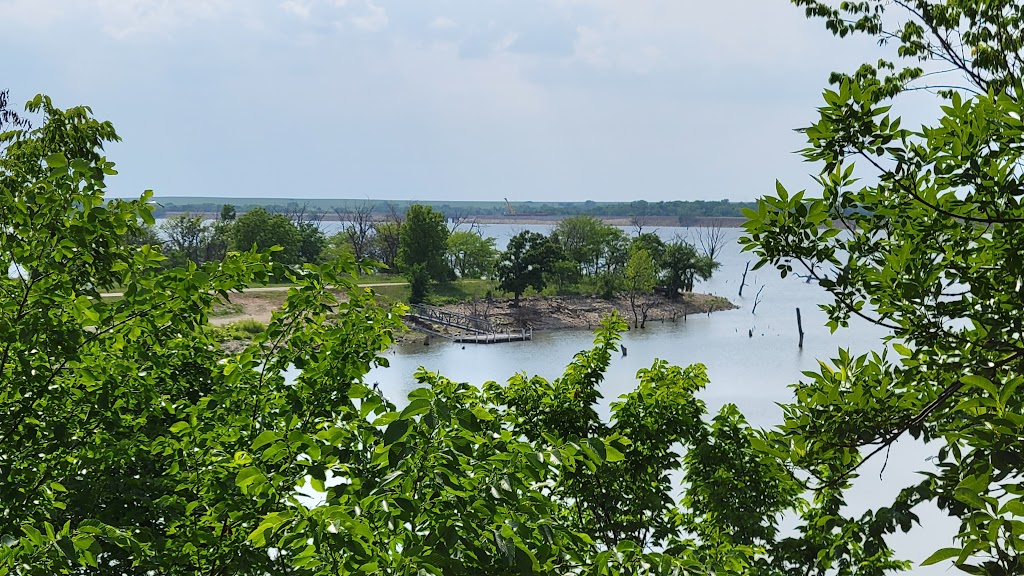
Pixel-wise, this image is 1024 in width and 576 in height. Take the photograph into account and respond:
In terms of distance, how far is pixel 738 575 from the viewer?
9.85 ft

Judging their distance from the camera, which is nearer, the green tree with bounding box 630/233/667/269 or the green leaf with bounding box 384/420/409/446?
the green leaf with bounding box 384/420/409/446

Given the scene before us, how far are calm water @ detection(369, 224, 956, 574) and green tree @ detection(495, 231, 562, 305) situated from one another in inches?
211

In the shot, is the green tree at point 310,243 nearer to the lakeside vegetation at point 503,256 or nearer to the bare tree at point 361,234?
the lakeside vegetation at point 503,256

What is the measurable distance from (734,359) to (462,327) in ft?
37.8

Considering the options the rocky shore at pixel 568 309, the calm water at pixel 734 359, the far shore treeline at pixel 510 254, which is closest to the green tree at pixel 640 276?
the far shore treeline at pixel 510 254

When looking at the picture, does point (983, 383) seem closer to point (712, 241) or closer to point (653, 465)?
point (653, 465)

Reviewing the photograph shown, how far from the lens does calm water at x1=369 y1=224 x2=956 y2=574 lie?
1137cm

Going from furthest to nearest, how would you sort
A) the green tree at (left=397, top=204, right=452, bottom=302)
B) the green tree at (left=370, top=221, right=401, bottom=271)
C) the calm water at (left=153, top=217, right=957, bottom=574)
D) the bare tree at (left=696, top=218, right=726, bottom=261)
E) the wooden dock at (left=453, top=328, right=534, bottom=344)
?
the bare tree at (left=696, top=218, right=726, bottom=261)
the green tree at (left=370, top=221, right=401, bottom=271)
the green tree at (left=397, top=204, right=452, bottom=302)
the wooden dock at (left=453, top=328, right=534, bottom=344)
the calm water at (left=153, top=217, right=957, bottom=574)

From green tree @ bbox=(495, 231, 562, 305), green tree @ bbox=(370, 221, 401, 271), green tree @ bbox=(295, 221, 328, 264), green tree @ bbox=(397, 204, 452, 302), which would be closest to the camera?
green tree @ bbox=(495, 231, 562, 305)

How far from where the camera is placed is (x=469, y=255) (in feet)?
150

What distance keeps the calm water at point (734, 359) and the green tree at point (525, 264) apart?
5.35 m

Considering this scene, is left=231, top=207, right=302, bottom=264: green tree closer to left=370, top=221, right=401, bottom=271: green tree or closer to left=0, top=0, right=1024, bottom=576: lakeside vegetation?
left=370, top=221, right=401, bottom=271: green tree

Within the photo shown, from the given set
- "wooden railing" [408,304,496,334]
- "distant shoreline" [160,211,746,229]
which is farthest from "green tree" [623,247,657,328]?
"distant shoreline" [160,211,746,229]

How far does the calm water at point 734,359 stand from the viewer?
37.3 ft
